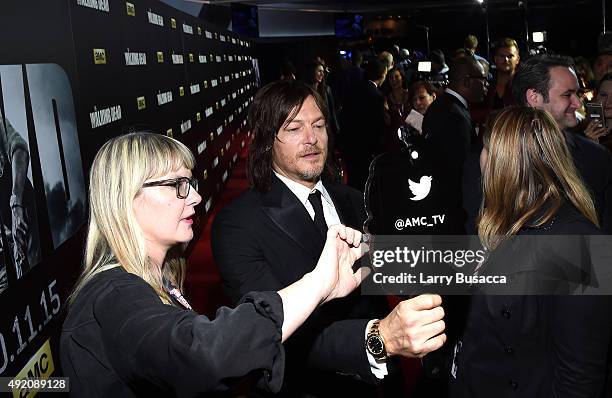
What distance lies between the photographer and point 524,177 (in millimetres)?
1782

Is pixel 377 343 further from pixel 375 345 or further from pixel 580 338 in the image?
pixel 580 338

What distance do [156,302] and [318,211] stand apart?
103 cm

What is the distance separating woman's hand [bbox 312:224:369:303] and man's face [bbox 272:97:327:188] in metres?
0.57

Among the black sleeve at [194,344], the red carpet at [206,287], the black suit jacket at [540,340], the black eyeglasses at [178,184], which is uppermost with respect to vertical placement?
the black eyeglasses at [178,184]

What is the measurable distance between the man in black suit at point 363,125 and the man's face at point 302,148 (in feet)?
12.7

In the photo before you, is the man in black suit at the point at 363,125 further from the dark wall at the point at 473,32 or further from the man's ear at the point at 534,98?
the dark wall at the point at 473,32

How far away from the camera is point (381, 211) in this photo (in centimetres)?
215

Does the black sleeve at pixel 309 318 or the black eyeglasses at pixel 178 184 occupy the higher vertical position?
the black eyeglasses at pixel 178 184

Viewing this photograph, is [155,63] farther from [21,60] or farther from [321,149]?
[321,149]

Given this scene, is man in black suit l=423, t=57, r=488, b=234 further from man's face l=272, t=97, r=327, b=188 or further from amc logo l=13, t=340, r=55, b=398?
amc logo l=13, t=340, r=55, b=398

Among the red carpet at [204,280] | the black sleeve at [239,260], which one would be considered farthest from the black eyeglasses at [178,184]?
the red carpet at [204,280]

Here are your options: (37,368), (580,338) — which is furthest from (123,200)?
(580,338)

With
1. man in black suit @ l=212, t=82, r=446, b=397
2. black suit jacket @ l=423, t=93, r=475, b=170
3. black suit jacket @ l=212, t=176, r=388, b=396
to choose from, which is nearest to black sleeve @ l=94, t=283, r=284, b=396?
man in black suit @ l=212, t=82, r=446, b=397

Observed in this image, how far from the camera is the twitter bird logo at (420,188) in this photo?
2.19 m
